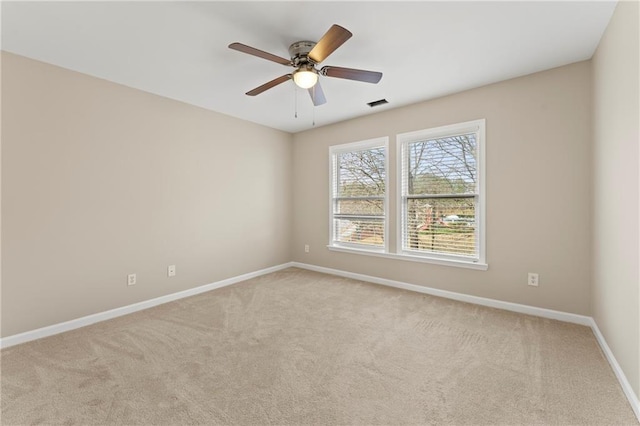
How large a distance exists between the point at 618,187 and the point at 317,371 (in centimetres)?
249

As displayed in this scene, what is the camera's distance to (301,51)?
2.35 m

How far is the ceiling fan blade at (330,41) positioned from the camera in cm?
178

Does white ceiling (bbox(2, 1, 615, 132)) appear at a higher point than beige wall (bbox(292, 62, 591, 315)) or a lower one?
higher

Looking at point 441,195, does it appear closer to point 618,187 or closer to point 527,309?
point 527,309

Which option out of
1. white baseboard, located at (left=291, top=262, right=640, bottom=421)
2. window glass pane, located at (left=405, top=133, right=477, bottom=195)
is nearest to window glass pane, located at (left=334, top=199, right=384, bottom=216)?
window glass pane, located at (left=405, top=133, right=477, bottom=195)

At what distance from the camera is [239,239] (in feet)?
14.4

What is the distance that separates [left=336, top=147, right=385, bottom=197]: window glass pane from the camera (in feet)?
14.0

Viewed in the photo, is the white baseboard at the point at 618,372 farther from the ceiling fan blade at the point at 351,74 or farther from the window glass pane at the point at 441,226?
the ceiling fan blade at the point at 351,74

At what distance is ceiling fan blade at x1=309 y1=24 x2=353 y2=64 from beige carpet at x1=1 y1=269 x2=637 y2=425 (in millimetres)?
2292

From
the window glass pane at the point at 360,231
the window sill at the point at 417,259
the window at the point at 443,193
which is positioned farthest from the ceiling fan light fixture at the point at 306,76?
the window sill at the point at 417,259

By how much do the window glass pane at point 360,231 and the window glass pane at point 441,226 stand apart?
1.46 feet

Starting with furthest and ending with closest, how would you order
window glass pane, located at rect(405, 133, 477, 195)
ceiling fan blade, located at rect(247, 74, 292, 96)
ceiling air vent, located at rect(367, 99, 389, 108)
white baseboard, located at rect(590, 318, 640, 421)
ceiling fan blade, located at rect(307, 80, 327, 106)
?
ceiling air vent, located at rect(367, 99, 389, 108)
window glass pane, located at rect(405, 133, 477, 195)
ceiling fan blade, located at rect(307, 80, 327, 106)
ceiling fan blade, located at rect(247, 74, 292, 96)
white baseboard, located at rect(590, 318, 640, 421)

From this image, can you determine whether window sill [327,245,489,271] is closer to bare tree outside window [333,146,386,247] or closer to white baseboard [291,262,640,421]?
bare tree outside window [333,146,386,247]

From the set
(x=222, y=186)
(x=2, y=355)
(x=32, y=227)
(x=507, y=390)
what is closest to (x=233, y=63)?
(x=222, y=186)
